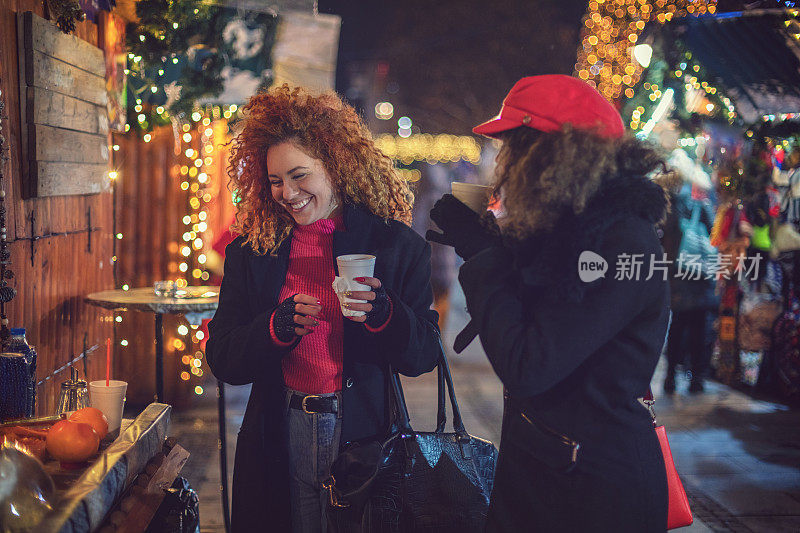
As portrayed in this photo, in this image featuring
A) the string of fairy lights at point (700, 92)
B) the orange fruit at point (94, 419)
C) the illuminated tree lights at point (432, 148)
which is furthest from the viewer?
the illuminated tree lights at point (432, 148)

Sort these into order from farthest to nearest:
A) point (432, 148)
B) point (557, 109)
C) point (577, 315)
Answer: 1. point (432, 148)
2. point (557, 109)
3. point (577, 315)

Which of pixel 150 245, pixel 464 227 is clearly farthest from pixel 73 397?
pixel 150 245

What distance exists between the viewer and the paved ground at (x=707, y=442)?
4543mm

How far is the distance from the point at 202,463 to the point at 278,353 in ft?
10.9

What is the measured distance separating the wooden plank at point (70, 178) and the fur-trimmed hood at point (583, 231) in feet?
10.7

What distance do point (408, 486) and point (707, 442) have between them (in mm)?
4640

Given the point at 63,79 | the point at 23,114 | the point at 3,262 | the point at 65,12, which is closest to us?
the point at 3,262

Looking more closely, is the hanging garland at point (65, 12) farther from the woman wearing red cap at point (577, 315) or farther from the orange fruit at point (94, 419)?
the woman wearing red cap at point (577, 315)

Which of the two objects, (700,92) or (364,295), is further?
(700,92)

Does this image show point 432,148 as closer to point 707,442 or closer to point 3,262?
point 707,442

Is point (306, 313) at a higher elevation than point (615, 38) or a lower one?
lower

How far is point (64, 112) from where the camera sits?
4.30 metres

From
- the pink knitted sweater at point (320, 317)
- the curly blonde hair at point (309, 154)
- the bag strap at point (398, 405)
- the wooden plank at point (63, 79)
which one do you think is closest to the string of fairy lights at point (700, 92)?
the wooden plank at point (63, 79)

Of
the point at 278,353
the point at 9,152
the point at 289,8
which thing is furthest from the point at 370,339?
the point at 289,8
